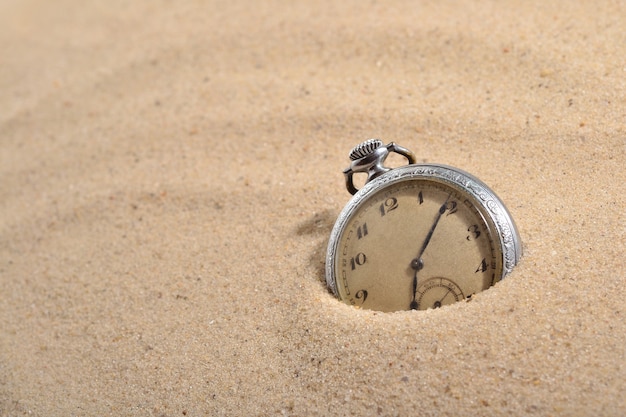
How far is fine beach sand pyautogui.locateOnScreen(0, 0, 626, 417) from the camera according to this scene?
5.30 ft

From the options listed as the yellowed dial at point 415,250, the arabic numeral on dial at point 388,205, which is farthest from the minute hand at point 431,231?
the arabic numeral on dial at point 388,205

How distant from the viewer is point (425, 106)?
2.38 metres

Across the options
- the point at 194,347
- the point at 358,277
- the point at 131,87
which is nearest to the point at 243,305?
the point at 194,347

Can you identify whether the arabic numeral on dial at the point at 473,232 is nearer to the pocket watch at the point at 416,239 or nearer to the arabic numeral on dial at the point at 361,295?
the pocket watch at the point at 416,239

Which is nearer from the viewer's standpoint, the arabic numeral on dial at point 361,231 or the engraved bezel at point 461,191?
the engraved bezel at point 461,191

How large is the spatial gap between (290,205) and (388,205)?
0.55 meters

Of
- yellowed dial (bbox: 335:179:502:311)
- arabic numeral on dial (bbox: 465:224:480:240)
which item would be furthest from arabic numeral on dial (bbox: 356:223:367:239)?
arabic numeral on dial (bbox: 465:224:480:240)

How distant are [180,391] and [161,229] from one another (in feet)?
2.26

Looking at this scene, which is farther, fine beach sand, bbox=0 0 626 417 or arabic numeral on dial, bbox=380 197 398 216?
arabic numeral on dial, bbox=380 197 398 216

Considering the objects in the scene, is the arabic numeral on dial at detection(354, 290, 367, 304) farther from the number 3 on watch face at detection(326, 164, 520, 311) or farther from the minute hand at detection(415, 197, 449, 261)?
the minute hand at detection(415, 197, 449, 261)

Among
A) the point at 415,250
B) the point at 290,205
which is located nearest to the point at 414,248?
the point at 415,250

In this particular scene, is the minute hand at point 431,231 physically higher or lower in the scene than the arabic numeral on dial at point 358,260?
higher

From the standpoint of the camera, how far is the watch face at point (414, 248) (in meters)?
1.66

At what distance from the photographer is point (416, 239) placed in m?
1.70
